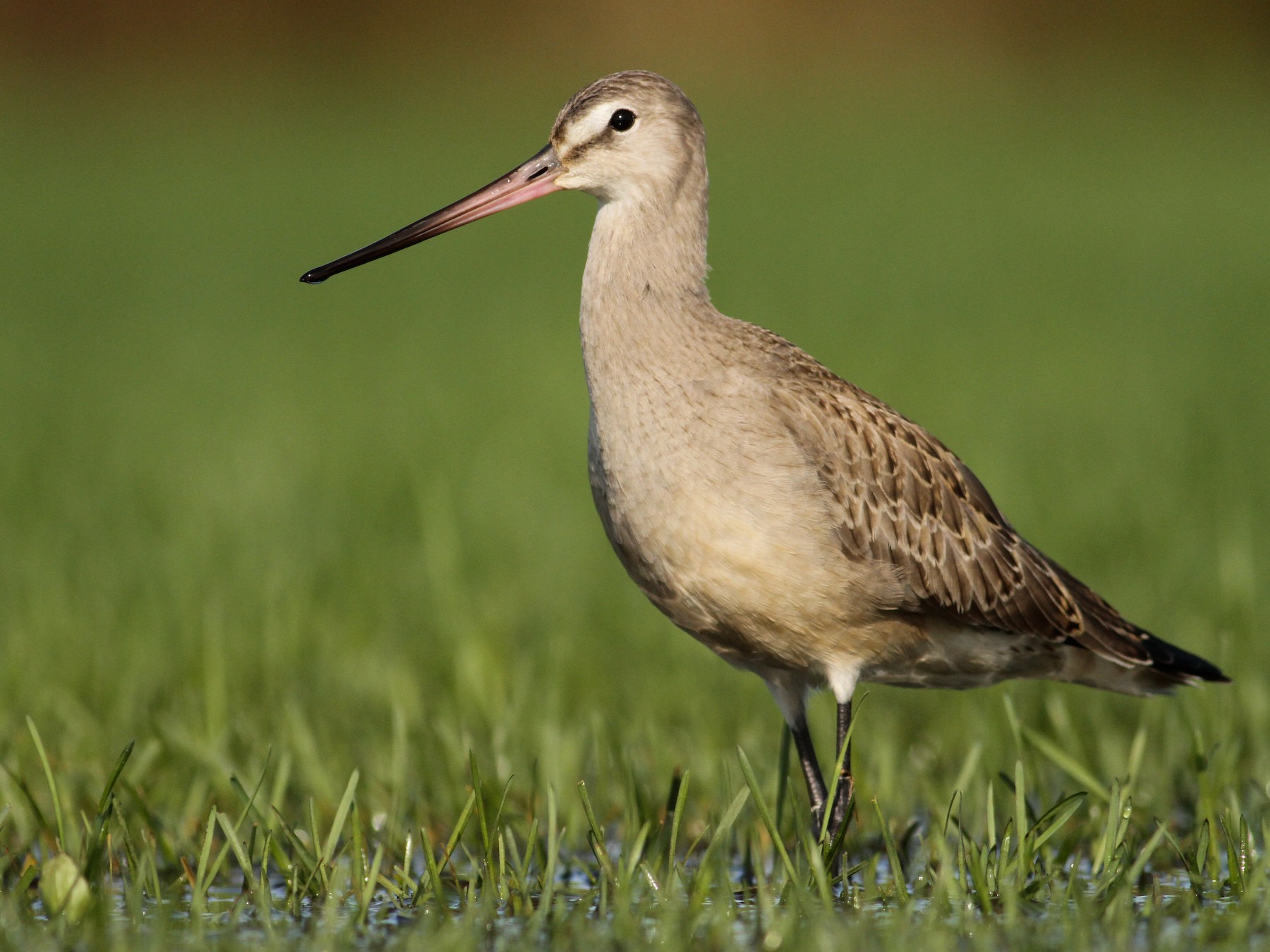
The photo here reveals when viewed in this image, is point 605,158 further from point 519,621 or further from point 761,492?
point 519,621

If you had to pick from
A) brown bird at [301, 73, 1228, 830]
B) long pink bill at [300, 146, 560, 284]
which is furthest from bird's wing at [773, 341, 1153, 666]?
long pink bill at [300, 146, 560, 284]

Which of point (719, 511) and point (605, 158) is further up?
point (605, 158)

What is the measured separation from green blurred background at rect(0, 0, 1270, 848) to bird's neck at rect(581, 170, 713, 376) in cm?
130

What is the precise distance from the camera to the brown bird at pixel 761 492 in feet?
16.3

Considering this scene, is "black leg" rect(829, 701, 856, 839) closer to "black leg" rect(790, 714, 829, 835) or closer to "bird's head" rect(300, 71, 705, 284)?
"black leg" rect(790, 714, 829, 835)

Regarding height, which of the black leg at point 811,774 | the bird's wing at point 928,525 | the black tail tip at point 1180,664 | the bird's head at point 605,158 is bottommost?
the black leg at point 811,774

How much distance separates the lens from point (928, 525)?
18.3 feet

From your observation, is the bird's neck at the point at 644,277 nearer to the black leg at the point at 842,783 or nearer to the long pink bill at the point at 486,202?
the long pink bill at the point at 486,202

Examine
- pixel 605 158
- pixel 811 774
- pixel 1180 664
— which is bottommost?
pixel 811 774

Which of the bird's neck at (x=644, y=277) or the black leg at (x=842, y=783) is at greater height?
the bird's neck at (x=644, y=277)

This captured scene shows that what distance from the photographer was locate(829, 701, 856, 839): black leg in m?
5.22

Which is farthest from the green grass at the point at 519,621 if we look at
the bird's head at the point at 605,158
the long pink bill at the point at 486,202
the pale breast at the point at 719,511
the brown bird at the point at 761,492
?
the bird's head at the point at 605,158

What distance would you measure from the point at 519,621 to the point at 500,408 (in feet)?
17.9

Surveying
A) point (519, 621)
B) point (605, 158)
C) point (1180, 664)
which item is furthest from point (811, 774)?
point (519, 621)
